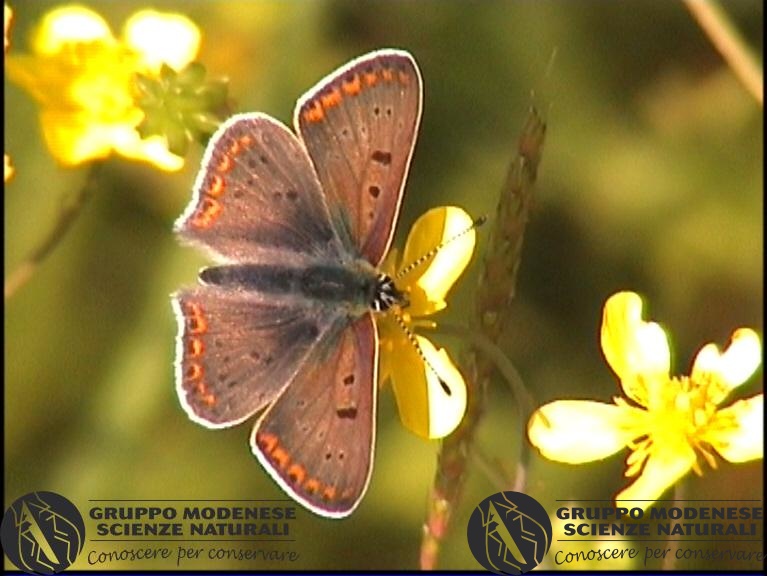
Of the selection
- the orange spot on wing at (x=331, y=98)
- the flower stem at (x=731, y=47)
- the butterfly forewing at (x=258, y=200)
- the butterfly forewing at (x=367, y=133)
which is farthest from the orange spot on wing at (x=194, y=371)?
the flower stem at (x=731, y=47)

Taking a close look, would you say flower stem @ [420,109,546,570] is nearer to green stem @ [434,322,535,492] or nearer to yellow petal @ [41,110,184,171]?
green stem @ [434,322,535,492]

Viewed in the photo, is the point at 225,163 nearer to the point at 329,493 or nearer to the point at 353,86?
the point at 353,86

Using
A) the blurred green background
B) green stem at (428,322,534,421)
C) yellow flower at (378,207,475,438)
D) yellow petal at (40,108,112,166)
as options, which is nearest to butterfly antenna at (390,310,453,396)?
yellow flower at (378,207,475,438)

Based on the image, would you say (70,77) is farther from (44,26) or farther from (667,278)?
(667,278)

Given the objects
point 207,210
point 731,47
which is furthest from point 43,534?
point 731,47

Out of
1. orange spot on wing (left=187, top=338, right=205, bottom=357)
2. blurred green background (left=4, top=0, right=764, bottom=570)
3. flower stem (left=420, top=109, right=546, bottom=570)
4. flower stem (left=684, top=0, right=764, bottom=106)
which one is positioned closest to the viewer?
flower stem (left=420, top=109, right=546, bottom=570)
